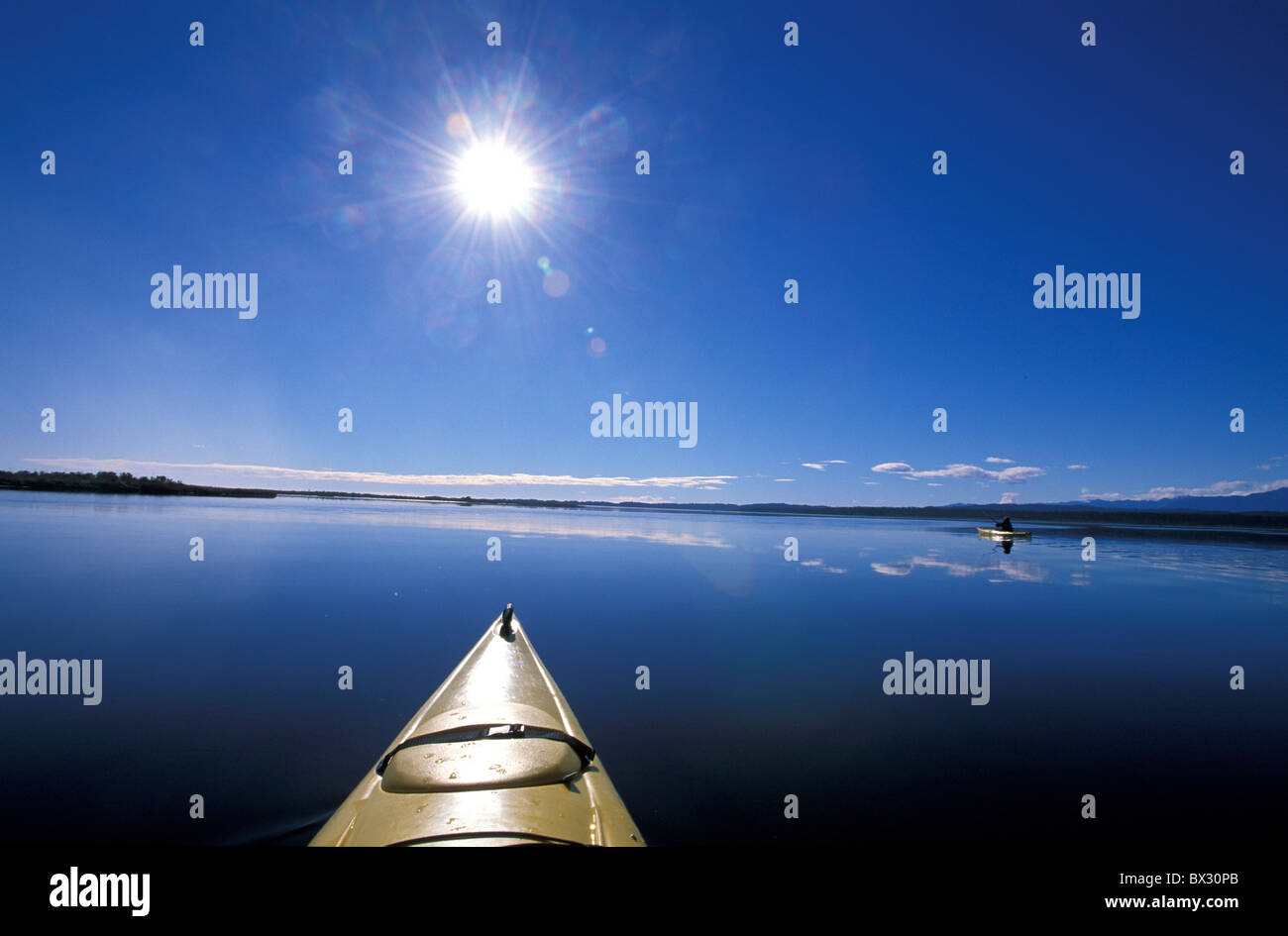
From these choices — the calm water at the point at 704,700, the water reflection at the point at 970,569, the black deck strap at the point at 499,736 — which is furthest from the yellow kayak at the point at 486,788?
the water reflection at the point at 970,569

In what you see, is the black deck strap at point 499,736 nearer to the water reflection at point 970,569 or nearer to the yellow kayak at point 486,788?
the yellow kayak at point 486,788

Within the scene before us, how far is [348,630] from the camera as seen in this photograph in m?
9.34

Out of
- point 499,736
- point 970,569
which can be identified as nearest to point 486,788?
point 499,736

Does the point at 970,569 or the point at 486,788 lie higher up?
the point at 486,788

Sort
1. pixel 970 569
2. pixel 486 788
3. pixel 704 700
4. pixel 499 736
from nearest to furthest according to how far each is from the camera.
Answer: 1. pixel 486 788
2. pixel 499 736
3. pixel 704 700
4. pixel 970 569

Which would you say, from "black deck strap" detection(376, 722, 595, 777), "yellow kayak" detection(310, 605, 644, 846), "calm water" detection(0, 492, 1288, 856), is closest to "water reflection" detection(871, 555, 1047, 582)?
"calm water" detection(0, 492, 1288, 856)

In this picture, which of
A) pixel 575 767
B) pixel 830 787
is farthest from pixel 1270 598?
pixel 575 767

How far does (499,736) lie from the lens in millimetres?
4016

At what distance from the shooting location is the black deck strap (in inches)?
156

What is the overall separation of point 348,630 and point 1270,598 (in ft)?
80.8

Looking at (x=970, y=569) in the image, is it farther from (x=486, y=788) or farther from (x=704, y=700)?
(x=486, y=788)

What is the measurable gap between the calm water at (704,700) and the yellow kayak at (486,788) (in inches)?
45.7

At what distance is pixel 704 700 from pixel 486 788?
4.14 m
